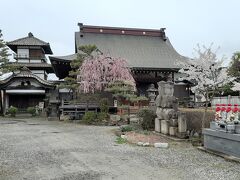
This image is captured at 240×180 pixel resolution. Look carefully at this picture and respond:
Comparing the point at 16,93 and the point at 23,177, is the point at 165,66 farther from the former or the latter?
the point at 23,177

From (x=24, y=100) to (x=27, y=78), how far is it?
4246 millimetres

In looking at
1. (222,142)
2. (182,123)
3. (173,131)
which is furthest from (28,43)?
(222,142)

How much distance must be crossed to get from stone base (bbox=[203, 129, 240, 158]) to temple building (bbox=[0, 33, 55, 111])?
2283 cm

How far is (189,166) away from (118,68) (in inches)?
590

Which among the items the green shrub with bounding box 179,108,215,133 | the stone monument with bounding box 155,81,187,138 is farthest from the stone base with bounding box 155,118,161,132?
the green shrub with bounding box 179,108,215,133

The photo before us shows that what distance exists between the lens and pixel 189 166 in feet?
23.1

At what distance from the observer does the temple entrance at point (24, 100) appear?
106 ft

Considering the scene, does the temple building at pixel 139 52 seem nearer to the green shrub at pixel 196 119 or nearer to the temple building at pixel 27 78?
the temple building at pixel 27 78

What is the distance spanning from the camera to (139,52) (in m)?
30.5

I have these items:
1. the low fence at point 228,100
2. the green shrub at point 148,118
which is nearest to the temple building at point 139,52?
the low fence at point 228,100

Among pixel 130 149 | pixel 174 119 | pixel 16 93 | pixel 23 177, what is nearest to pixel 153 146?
pixel 130 149

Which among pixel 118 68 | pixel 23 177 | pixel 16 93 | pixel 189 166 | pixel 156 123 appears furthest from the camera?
pixel 16 93

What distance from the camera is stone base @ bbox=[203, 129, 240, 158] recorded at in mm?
7465

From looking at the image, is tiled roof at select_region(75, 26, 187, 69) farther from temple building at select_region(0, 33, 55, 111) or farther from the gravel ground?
the gravel ground
